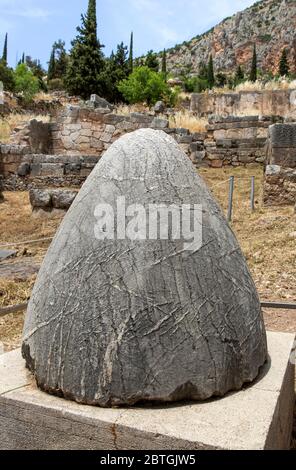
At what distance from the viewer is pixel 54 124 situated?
15656 mm

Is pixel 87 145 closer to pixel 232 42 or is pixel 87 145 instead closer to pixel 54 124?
pixel 54 124

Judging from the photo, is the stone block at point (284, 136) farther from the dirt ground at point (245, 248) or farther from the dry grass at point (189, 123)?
the dry grass at point (189, 123)

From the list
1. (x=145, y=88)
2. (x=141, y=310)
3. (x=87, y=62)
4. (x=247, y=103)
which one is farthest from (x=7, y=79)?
(x=141, y=310)

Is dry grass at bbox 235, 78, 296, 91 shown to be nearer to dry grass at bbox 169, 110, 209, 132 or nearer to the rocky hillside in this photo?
dry grass at bbox 169, 110, 209, 132

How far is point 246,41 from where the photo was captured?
65000 millimetres

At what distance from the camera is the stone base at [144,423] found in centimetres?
156

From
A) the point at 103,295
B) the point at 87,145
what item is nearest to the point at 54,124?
the point at 87,145

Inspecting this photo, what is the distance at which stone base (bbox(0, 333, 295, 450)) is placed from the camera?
156 cm

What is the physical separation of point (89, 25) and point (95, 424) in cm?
2992

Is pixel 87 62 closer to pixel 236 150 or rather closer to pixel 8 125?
pixel 8 125

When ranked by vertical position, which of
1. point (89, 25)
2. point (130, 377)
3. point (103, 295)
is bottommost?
point (130, 377)

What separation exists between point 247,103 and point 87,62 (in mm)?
11962

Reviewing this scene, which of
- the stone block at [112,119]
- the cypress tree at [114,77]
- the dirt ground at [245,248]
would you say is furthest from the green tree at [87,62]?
the dirt ground at [245,248]

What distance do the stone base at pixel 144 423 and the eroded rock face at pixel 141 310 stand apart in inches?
2.1
